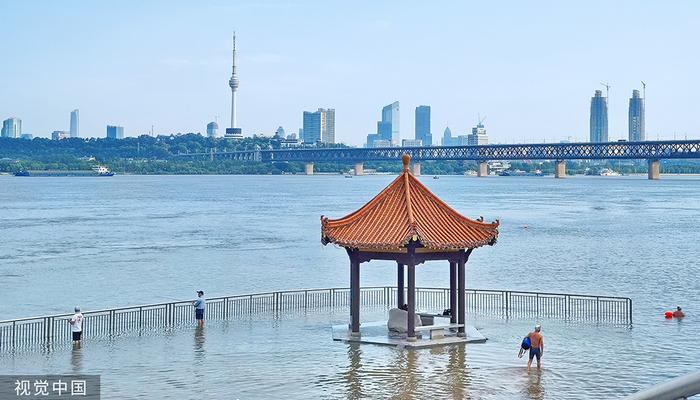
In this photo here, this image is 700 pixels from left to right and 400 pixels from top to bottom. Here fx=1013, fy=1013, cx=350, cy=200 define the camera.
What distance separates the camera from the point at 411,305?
3366cm

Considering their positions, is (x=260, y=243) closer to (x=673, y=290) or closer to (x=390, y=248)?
(x=673, y=290)

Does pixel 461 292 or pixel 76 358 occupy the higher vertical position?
pixel 461 292

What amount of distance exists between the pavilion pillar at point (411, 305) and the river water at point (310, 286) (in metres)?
1.02

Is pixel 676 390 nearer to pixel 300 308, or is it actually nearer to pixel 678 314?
pixel 300 308

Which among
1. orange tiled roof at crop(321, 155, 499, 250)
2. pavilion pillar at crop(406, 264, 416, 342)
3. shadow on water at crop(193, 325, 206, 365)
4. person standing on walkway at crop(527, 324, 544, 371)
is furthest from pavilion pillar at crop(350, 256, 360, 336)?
person standing on walkway at crop(527, 324, 544, 371)

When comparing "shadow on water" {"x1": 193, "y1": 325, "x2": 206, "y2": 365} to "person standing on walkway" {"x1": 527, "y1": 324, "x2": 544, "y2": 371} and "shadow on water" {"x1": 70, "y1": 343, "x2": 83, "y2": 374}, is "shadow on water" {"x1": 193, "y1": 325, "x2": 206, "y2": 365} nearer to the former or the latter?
"shadow on water" {"x1": 70, "y1": 343, "x2": 83, "y2": 374}

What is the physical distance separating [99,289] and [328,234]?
29.5m

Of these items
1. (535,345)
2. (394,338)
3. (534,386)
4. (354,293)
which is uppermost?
(354,293)

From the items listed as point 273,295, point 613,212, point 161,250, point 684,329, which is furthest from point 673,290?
point 613,212

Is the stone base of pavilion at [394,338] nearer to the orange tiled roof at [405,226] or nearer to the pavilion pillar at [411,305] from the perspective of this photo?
the pavilion pillar at [411,305]

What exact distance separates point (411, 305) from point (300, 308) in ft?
38.3

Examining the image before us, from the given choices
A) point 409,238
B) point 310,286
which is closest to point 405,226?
point 409,238

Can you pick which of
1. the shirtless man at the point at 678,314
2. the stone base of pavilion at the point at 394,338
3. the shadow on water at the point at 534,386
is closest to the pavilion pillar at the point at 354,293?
the stone base of pavilion at the point at 394,338

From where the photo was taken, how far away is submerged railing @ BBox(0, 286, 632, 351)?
37.2 m
